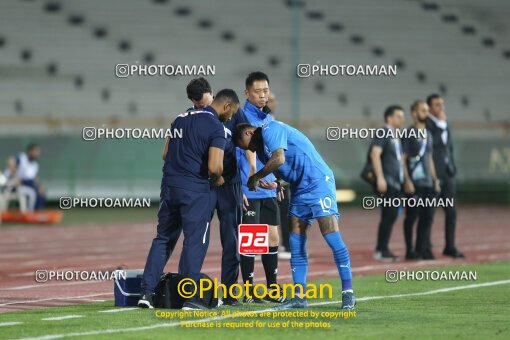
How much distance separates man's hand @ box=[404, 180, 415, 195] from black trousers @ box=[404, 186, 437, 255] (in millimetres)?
176

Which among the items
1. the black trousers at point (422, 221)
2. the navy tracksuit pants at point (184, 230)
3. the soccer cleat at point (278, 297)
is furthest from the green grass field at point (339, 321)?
the black trousers at point (422, 221)

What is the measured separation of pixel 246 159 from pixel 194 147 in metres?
1.02

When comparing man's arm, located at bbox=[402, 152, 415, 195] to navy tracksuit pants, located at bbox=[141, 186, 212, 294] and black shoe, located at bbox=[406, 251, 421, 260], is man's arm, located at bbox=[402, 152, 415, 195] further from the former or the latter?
navy tracksuit pants, located at bbox=[141, 186, 212, 294]

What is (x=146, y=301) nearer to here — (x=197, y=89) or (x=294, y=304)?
(x=294, y=304)

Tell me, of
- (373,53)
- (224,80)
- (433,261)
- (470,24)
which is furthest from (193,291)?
(470,24)

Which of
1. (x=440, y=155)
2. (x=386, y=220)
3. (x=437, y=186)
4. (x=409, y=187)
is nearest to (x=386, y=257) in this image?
(x=386, y=220)

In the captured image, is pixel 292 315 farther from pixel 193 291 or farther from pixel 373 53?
pixel 373 53

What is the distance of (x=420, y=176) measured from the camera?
1708 centimetres

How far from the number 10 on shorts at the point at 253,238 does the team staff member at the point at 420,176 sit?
248 inches

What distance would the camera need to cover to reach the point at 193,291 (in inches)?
418

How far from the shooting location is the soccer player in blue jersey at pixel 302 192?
1051 cm

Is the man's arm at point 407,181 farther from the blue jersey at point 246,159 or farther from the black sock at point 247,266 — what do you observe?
the black sock at point 247,266

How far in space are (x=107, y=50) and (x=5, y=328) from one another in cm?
3077

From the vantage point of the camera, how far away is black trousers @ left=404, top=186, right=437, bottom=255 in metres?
17.0
